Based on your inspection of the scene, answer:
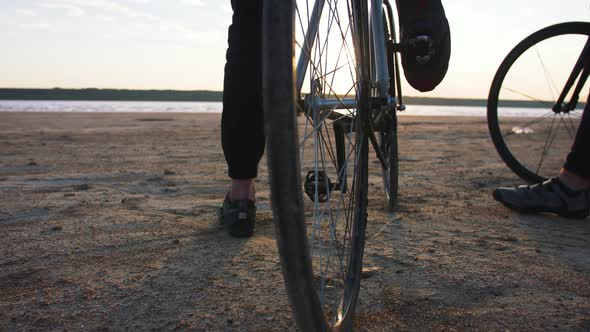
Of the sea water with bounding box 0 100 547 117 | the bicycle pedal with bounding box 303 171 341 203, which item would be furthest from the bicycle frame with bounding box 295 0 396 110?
the sea water with bounding box 0 100 547 117

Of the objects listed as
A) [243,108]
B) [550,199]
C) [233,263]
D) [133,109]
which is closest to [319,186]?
Result: [233,263]

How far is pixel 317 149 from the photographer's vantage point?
51.3 inches

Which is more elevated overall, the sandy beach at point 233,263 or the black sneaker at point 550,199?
the black sneaker at point 550,199

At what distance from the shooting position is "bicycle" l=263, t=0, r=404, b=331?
781 mm

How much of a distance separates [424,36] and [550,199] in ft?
3.80

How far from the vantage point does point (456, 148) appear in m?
5.39

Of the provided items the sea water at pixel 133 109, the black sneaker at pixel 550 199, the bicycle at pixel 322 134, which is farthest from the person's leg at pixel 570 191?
the sea water at pixel 133 109

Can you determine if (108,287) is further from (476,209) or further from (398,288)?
(476,209)

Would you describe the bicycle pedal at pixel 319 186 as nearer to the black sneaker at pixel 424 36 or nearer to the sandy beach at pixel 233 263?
the sandy beach at pixel 233 263

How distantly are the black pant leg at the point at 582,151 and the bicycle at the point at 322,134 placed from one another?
34.6 inches

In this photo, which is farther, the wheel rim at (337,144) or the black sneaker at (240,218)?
the black sneaker at (240,218)

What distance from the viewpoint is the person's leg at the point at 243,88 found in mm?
1812

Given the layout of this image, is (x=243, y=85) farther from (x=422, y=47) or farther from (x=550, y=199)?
(x=550, y=199)

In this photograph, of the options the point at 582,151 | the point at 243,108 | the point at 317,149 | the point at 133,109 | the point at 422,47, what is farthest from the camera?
the point at 133,109
